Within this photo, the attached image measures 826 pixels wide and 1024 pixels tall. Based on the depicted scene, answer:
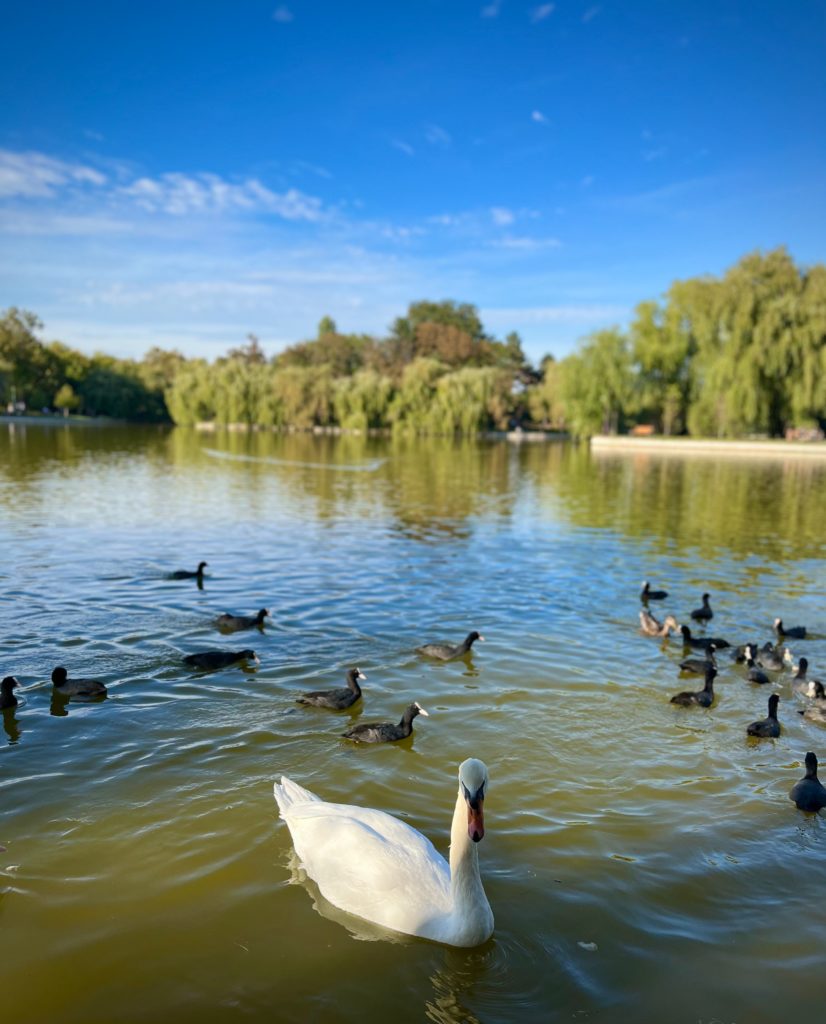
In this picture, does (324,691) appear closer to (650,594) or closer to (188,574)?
(188,574)

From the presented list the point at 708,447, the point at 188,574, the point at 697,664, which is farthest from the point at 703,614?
the point at 708,447

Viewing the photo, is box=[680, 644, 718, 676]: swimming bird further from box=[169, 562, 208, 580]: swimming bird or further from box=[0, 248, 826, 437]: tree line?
box=[0, 248, 826, 437]: tree line

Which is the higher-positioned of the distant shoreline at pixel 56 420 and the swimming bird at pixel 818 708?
the distant shoreline at pixel 56 420

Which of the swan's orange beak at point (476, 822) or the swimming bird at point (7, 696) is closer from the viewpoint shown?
the swan's orange beak at point (476, 822)

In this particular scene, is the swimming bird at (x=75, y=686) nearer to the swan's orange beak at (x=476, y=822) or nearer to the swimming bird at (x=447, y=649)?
the swimming bird at (x=447, y=649)

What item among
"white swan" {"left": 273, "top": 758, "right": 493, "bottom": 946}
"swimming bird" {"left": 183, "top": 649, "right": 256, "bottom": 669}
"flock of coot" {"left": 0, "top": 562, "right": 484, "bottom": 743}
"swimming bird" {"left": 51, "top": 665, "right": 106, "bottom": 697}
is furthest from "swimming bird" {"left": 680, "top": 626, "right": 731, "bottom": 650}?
"swimming bird" {"left": 51, "top": 665, "right": 106, "bottom": 697}

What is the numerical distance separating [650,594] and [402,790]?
9.05m

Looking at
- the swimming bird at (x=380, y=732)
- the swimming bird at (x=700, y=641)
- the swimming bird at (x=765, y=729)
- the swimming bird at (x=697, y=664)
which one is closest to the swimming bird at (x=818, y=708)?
the swimming bird at (x=765, y=729)

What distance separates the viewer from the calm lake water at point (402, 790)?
15.7ft

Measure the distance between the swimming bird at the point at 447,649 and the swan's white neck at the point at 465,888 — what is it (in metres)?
6.04

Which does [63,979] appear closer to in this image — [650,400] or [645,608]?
[645,608]

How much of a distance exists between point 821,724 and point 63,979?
27.5 feet

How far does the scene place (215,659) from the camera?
34.0 ft

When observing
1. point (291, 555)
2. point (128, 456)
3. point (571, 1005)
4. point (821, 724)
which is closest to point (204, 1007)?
point (571, 1005)
